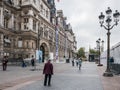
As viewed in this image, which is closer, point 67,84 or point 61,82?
point 67,84

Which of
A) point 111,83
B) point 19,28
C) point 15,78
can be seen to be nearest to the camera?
point 111,83

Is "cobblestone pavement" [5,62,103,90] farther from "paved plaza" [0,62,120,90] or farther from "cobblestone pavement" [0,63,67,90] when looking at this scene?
"cobblestone pavement" [0,63,67,90]

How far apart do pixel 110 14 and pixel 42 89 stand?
12.4 metres

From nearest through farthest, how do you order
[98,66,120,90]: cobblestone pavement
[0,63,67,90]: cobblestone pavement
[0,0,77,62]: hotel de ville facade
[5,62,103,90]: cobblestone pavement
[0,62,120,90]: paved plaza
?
[5,62,103,90]: cobblestone pavement, [0,62,120,90]: paved plaza, [98,66,120,90]: cobblestone pavement, [0,63,67,90]: cobblestone pavement, [0,0,77,62]: hotel de ville facade

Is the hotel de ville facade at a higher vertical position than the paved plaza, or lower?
higher

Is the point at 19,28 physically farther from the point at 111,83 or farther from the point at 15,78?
the point at 111,83

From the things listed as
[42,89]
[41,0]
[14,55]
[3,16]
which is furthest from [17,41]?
[42,89]

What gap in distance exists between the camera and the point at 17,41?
2201 inches

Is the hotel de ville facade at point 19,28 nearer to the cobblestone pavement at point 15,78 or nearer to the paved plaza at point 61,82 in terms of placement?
the cobblestone pavement at point 15,78

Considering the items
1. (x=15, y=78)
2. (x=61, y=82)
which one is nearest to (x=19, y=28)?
(x=15, y=78)

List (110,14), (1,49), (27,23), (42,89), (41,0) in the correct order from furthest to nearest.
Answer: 1. (41,0)
2. (27,23)
3. (1,49)
4. (110,14)
5. (42,89)

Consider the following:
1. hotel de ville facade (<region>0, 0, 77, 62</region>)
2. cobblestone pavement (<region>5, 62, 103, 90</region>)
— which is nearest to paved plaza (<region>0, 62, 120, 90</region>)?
cobblestone pavement (<region>5, 62, 103, 90</region>)

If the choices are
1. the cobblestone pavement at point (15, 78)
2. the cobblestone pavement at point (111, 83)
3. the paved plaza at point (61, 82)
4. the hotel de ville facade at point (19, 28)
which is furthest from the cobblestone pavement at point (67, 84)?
the hotel de ville facade at point (19, 28)

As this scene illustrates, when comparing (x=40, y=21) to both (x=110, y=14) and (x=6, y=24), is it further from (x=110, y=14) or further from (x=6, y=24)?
(x=110, y=14)
